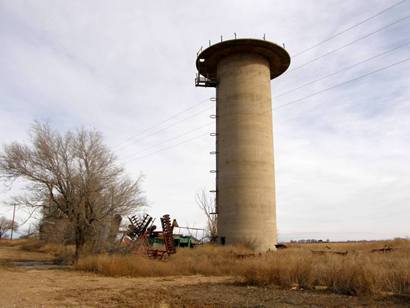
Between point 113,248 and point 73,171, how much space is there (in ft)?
18.1

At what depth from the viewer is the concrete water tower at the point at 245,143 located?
32969 mm

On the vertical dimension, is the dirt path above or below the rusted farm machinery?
below

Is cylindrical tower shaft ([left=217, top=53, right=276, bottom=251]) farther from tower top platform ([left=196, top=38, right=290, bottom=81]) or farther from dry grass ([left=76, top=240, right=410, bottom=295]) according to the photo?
dry grass ([left=76, top=240, right=410, bottom=295])

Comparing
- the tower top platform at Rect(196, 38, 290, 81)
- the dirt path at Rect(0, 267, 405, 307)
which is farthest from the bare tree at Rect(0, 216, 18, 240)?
the dirt path at Rect(0, 267, 405, 307)

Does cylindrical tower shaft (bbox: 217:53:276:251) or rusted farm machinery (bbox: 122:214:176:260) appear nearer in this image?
rusted farm machinery (bbox: 122:214:176:260)

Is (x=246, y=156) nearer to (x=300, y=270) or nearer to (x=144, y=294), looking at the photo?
(x=300, y=270)

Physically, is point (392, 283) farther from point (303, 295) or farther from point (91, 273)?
point (91, 273)

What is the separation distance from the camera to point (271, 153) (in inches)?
1374

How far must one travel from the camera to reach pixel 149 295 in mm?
12812

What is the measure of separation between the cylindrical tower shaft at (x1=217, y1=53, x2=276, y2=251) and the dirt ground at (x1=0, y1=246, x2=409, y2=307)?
50.9 ft

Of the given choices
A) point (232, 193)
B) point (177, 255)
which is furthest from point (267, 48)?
point (177, 255)

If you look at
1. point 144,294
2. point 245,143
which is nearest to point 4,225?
point 245,143

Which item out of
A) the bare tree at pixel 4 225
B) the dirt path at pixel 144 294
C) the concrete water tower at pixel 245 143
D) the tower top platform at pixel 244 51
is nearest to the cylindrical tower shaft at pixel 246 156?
the concrete water tower at pixel 245 143

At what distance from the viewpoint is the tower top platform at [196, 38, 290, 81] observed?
35.6 m
